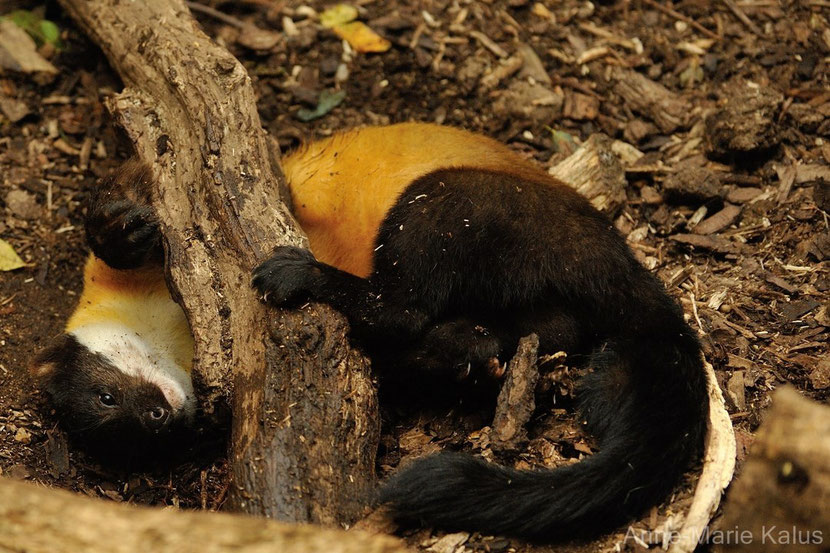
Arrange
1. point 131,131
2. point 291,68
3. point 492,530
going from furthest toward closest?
point 291,68
point 131,131
point 492,530

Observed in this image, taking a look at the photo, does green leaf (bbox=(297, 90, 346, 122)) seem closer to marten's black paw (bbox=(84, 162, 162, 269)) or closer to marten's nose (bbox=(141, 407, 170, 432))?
marten's black paw (bbox=(84, 162, 162, 269))

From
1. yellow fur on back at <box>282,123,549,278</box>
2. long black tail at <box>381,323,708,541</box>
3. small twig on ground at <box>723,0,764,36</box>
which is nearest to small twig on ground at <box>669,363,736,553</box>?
long black tail at <box>381,323,708,541</box>

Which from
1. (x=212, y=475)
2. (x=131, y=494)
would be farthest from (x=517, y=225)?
(x=131, y=494)

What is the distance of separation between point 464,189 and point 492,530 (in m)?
2.02

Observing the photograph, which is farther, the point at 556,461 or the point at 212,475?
the point at 212,475

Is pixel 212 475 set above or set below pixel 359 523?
below

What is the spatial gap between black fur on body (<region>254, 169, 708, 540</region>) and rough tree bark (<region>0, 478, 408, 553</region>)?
3.42 ft

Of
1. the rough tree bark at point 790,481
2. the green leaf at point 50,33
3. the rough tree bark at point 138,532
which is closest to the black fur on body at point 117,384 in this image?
the rough tree bark at point 138,532

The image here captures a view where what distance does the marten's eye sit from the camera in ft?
17.3

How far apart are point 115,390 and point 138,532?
2.63m

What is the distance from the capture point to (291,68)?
7.36 metres

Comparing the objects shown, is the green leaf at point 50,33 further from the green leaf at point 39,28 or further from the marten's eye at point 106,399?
the marten's eye at point 106,399

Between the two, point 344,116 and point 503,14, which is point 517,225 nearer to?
point 344,116

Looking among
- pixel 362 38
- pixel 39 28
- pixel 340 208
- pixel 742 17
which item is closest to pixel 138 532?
pixel 340 208
